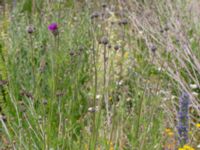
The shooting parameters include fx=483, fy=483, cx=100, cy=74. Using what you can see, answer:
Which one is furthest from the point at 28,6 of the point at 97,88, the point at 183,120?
the point at 183,120

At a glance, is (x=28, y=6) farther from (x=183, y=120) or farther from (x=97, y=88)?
(x=183, y=120)

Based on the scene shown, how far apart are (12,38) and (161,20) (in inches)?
75.1

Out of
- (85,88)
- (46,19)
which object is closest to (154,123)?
(85,88)

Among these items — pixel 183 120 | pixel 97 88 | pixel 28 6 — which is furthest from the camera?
pixel 28 6

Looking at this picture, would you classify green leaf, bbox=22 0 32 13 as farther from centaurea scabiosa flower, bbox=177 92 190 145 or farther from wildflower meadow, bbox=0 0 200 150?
centaurea scabiosa flower, bbox=177 92 190 145

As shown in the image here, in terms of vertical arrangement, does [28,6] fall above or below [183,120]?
above

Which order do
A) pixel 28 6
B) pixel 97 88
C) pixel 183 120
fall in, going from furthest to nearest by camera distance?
pixel 28 6
pixel 97 88
pixel 183 120

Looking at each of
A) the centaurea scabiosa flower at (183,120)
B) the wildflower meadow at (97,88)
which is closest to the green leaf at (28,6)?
the wildflower meadow at (97,88)

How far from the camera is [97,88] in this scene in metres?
4.09

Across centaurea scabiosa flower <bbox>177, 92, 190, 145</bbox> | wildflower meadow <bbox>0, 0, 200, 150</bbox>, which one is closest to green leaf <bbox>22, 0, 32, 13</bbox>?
wildflower meadow <bbox>0, 0, 200, 150</bbox>

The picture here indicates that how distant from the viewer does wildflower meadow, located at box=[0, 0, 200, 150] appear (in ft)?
8.11

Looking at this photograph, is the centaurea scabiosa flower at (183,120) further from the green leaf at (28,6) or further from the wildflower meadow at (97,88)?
the green leaf at (28,6)

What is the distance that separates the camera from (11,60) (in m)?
4.00

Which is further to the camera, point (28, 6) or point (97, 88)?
point (28, 6)
